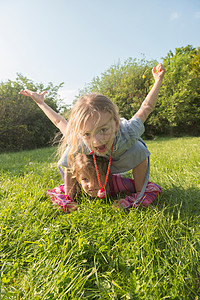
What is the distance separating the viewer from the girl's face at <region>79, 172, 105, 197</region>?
177 centimetres

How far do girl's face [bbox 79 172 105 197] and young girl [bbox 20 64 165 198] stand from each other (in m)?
0.14

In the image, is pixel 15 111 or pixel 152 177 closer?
pixel 152 177

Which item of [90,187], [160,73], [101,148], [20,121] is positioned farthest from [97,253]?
[20,121]

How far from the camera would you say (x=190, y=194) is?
6.51 ft

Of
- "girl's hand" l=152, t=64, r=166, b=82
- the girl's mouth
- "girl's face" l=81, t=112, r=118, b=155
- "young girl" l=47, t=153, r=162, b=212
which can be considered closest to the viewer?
"girl's face" l=81, t=112, r=118, b=155

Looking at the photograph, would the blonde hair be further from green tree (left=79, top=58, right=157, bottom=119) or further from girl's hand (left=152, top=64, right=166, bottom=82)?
green tree (left=79, top=58, right=157, bottom=119)

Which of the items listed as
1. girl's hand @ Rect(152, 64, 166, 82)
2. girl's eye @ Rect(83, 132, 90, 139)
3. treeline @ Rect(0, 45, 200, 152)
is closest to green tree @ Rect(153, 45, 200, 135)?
treeline @ Rect(0, 45, 200, 152)

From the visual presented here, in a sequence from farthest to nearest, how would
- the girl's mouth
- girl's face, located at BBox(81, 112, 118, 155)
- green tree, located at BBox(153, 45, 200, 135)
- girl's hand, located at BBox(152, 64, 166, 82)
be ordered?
green tree, located at BBox(153, 45, 200, 135) < girl's hand, located at BBox(152, 64, 166, 82) < the girl's mouth < girl's face, located at BBox(81, 112, 118, 155)

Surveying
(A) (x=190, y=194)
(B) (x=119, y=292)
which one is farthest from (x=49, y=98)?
(B) (x=119, y=292)

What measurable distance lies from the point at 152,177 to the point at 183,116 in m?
14.0

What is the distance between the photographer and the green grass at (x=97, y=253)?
956 millimetres

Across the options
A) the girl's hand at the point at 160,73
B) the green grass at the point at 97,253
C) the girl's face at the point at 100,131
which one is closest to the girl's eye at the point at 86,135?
the girl's face at the point at 100,131

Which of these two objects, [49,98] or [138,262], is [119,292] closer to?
[138,262]

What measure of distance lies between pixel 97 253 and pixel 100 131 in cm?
85
